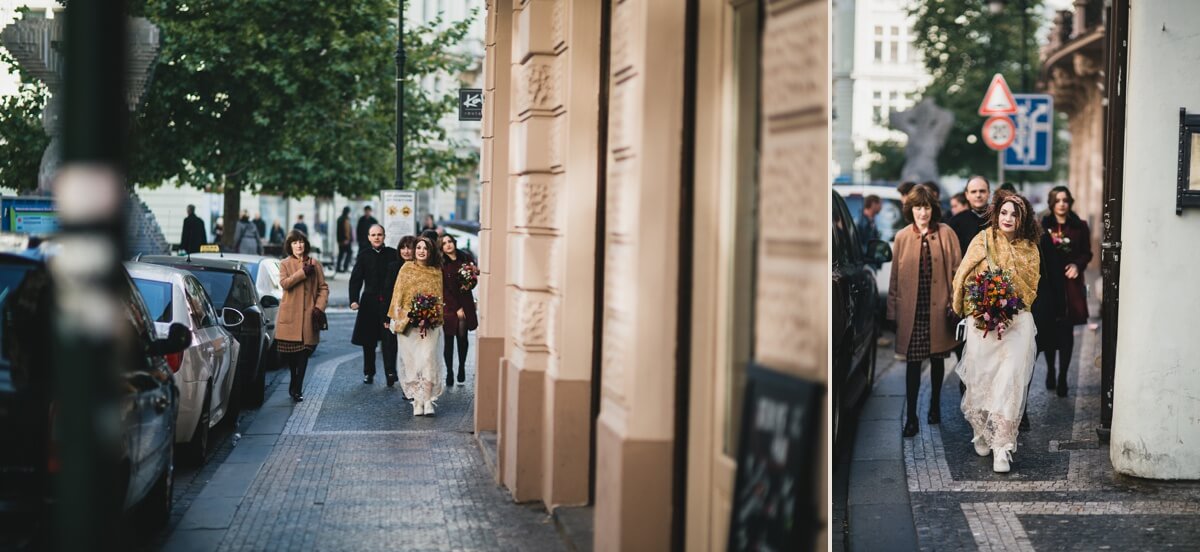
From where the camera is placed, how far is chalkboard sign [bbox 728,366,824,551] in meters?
4.35

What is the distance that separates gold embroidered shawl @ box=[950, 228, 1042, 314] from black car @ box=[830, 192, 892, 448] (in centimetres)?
79

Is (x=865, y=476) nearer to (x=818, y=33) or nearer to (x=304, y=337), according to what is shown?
(x=818, y=33)

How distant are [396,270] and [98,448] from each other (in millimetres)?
12899

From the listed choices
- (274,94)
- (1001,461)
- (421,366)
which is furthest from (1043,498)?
(274,94)

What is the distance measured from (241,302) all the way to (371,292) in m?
1.53

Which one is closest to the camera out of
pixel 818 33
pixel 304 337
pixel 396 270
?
pixel 818 33

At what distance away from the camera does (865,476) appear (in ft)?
32.8

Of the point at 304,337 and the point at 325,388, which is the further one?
the point at 325,388

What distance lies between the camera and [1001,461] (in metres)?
10.0

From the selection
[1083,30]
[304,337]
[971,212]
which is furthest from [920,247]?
[1083,30]

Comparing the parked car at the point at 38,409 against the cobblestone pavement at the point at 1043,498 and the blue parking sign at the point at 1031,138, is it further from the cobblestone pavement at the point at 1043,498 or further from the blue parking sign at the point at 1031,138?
the blue parking sign at the point at 1031,138

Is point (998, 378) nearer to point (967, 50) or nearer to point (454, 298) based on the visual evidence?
point (454, 298)

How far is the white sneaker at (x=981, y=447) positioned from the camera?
10.6 meters

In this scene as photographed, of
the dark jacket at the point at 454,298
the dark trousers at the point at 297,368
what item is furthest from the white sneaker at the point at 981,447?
the dark trousers at the point at 297,368
